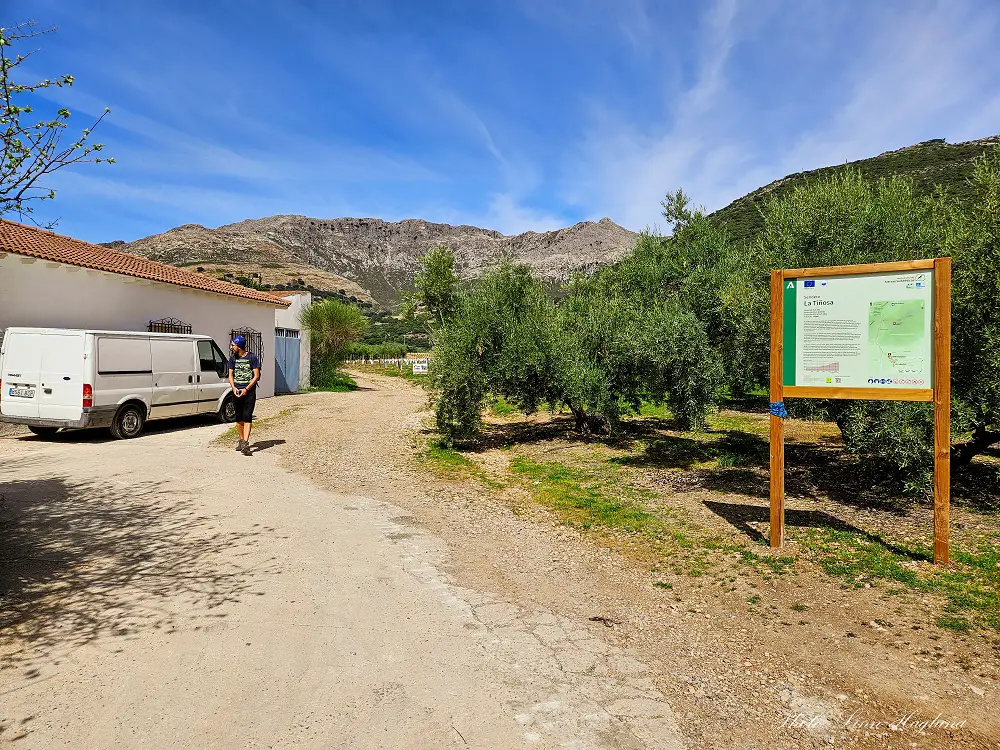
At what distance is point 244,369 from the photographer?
10648 millimetres

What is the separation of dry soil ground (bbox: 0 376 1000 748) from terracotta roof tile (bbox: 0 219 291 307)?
31.1ft

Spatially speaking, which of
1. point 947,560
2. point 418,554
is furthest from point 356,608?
point 947,560

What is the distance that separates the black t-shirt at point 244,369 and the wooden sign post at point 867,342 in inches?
343

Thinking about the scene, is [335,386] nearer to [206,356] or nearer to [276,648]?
[206,356]

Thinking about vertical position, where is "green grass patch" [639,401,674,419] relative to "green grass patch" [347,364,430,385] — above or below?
below

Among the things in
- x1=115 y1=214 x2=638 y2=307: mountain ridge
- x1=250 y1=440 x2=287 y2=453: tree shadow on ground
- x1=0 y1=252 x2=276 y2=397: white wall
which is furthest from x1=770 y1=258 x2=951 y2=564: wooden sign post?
x1=115 y1=214 x2=638 y2=307: mountain ridge

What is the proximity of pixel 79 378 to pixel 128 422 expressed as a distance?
1.41 metres

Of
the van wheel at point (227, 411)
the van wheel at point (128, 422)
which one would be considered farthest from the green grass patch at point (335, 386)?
the van wheel at point (128, 422)

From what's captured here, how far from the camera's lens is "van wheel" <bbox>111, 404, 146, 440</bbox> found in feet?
37.7

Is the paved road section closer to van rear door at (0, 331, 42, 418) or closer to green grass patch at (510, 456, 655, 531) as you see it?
green grass patch at (510, 456, 655, 531)

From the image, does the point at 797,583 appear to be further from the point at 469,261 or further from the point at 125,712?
the point at 469,261

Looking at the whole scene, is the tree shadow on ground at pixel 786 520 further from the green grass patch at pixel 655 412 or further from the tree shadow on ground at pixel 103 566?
the green grass patch at pixel 655 412

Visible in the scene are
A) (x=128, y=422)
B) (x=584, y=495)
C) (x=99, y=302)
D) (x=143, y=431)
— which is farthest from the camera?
(x=99, y=302)

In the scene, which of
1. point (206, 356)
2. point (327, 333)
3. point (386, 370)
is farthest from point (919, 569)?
point (386, 370)
